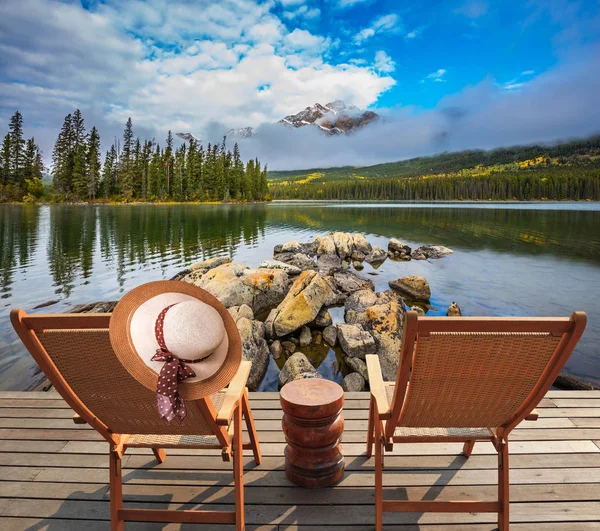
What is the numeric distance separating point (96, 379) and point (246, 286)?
30.0ft

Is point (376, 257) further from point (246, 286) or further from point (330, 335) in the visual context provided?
point (330, 335)

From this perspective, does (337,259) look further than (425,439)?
Yes

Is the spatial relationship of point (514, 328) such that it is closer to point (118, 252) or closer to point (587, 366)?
point (587, 366)

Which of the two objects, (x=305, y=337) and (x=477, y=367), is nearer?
(x=477, y=367)

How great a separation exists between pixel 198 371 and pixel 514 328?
157 centimetres

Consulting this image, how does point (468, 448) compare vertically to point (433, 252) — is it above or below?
below

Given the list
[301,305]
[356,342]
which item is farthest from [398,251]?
[356,342]

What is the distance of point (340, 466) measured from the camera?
2.82 m

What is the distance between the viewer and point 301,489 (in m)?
2.76

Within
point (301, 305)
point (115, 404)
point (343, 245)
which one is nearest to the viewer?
point (115, 404)

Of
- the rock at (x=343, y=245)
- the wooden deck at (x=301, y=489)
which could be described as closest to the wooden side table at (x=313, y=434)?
the wooden deck at (x=301, y=489)

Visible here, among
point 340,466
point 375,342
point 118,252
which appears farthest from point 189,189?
point 340,466

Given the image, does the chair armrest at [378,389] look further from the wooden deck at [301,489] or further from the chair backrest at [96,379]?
the chair backrest at [96,379]

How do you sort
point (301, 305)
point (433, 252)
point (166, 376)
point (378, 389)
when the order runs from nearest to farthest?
point (166, 376), point (378, 389), point (301, 305), point (433, 252)
